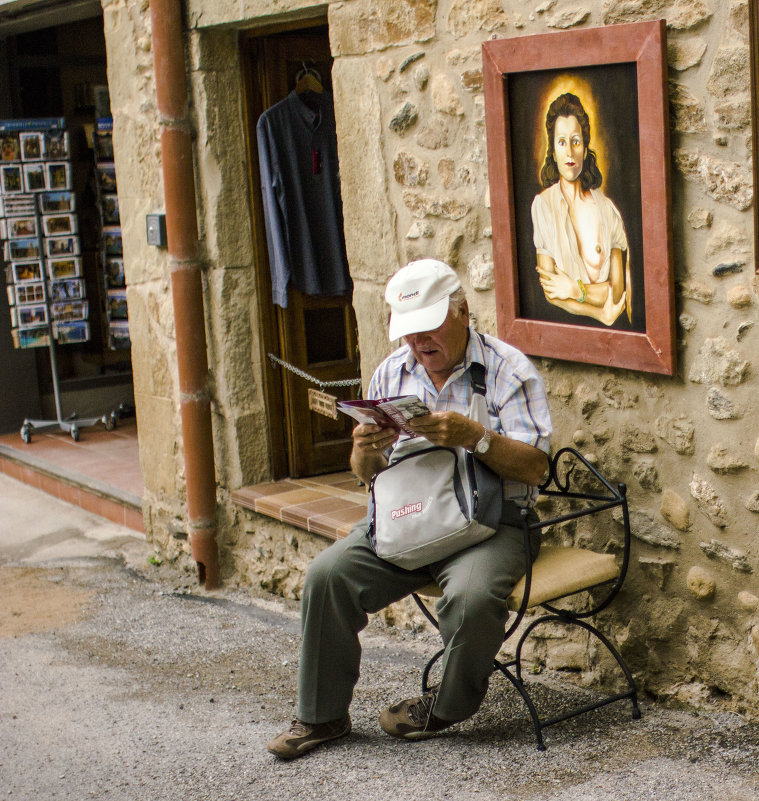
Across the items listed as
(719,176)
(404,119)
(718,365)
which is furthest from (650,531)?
(404,119)

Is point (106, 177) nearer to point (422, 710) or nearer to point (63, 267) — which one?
point (63, 267)

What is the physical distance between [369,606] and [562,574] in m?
0.57

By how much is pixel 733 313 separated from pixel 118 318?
5.55m

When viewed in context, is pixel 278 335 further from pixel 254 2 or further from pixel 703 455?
pixel 703 455

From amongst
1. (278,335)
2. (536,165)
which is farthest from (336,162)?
(536,165)

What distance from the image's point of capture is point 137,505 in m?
6.23

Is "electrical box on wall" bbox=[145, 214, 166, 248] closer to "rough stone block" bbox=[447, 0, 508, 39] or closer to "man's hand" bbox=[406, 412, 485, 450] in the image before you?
"rough stone block" bbox=[447, 0, 508, 39]

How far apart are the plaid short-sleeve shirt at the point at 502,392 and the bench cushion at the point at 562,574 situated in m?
0.19

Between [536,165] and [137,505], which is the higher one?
[536,165]

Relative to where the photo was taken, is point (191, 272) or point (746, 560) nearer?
point (746, 560)

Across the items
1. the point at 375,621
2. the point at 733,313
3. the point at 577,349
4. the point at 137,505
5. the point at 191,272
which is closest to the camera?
the point at 733,313

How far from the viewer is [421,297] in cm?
328

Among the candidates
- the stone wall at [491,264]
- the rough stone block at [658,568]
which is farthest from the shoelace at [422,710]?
the rough stone block at [658,568]

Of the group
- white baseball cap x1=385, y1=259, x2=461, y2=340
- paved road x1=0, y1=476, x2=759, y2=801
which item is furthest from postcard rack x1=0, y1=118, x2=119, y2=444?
white baseball cap x1=385, y1=259, x2=461, y2=340
